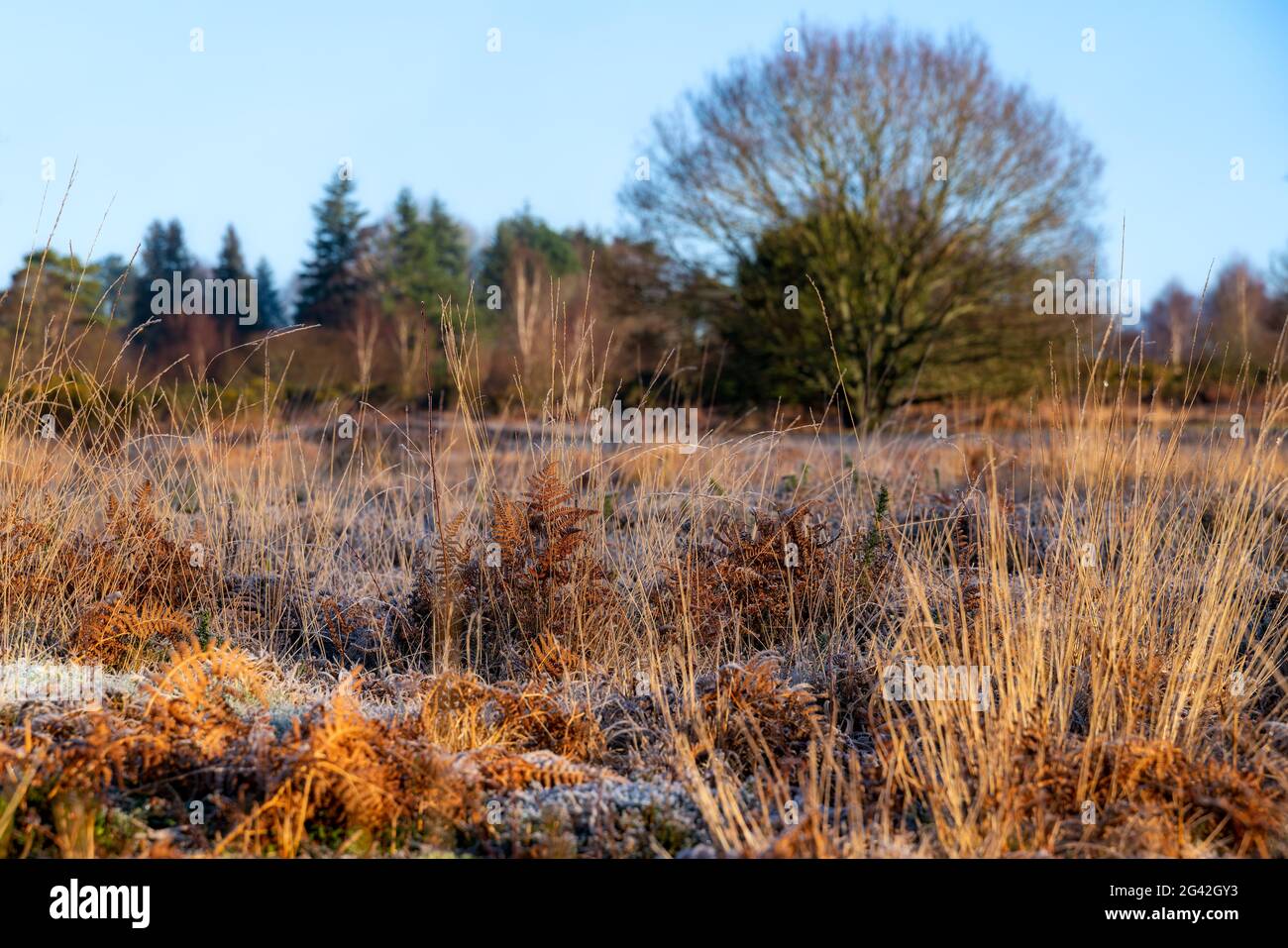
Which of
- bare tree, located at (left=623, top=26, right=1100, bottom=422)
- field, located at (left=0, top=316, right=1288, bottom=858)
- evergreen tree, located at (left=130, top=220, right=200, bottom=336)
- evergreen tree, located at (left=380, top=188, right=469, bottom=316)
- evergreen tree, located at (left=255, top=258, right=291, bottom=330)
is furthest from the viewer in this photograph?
evergreen tree, located at (left=255, top=258, right=291, bottom=330)

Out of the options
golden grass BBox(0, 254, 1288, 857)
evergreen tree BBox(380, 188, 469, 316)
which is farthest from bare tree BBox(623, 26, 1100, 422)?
evergreen tree BBox(380, 188, 469, 316)

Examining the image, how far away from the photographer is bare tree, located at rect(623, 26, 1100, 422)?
14617 mm

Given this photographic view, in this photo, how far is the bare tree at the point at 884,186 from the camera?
14.6 meters

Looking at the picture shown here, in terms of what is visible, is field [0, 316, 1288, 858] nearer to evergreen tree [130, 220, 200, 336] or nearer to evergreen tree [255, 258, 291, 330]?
evergreen tree [130, 220, 200, 336]

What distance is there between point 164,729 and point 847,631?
7.87 feet

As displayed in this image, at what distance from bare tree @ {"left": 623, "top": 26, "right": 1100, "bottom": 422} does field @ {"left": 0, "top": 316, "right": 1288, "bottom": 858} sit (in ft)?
34.9

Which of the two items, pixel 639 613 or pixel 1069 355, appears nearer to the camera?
pixel 639 613

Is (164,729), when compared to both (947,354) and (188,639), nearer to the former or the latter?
(188,639)

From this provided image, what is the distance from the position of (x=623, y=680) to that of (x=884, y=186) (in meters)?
13.4

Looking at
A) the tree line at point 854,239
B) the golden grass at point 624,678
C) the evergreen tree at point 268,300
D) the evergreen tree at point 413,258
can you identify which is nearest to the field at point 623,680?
the golden grass at point 624,678

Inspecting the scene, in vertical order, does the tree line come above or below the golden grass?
above
